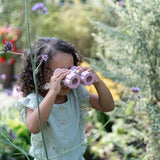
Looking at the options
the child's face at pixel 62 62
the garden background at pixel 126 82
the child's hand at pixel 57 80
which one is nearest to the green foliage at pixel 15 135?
the garden background at pixel 126 82

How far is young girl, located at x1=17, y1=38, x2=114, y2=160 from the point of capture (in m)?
1.46

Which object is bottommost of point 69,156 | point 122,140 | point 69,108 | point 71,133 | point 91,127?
point 91,127

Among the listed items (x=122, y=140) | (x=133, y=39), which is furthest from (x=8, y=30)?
(x=133, y=39)

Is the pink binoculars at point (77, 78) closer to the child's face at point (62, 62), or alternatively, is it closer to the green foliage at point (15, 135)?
the child's face at point (62, 62)

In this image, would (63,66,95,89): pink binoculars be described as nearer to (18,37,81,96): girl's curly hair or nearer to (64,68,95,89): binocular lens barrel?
(64,68,95,89): binocular lens barrel

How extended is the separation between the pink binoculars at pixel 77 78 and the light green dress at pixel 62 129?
295mm

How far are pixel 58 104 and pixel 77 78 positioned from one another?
0.35 meters

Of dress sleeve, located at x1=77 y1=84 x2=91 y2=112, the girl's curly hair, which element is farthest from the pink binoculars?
dress sleeve, located at x1=77 y1=84 x2=91 y2=112

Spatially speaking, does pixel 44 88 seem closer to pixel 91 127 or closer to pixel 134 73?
pixel 134 73

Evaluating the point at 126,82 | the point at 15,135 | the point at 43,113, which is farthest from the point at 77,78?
the point at 15,135

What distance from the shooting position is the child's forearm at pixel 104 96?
1480 millimetres

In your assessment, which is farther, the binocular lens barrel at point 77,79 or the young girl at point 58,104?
the young girl at point 58,104

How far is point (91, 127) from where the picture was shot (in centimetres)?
322

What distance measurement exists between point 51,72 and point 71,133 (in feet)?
1.14
